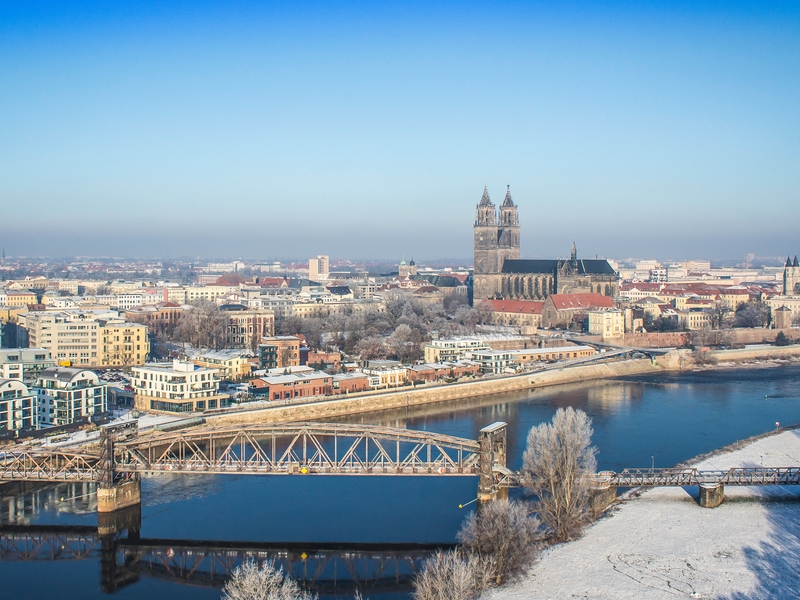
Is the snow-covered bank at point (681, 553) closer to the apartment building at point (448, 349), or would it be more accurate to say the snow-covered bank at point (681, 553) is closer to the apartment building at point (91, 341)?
the apartment building at point (448, 349)

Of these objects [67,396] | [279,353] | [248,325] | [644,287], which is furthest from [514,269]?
[67,396]

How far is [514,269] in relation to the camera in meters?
47.8

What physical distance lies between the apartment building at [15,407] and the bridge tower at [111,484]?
175 inches

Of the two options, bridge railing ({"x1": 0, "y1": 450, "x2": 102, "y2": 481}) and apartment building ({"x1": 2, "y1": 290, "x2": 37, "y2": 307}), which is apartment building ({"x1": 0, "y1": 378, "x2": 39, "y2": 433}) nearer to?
bridge railing ({"x1": 0, "y1": 450, "x2": 102, "y2": 481})

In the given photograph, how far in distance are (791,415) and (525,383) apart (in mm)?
7903

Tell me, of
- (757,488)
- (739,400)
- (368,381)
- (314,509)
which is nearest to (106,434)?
(314,509)

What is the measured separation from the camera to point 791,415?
21.8 metres

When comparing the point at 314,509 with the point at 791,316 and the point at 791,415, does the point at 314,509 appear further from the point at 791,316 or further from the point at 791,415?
the point at 791,316

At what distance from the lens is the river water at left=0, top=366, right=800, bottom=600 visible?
10.9m

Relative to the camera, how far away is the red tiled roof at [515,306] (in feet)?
137

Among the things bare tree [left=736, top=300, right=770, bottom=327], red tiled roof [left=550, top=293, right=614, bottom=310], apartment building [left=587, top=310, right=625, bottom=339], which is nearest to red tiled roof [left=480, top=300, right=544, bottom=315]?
red tiled roof [left=550, top=293, right=614, bottom=310]

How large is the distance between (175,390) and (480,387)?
9.40m

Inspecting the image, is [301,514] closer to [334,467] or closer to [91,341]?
[334,467]

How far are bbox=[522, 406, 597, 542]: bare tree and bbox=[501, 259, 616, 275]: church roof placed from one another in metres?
33.2
